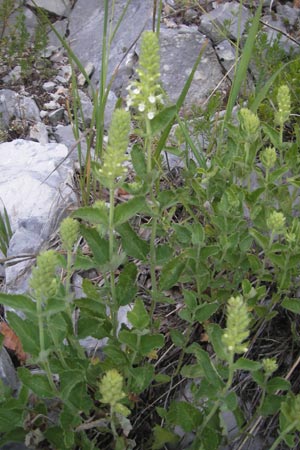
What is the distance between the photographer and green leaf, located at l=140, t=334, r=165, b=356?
1.60 meters

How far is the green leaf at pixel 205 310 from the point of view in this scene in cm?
171

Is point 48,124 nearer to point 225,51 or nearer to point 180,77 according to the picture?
point 180,77

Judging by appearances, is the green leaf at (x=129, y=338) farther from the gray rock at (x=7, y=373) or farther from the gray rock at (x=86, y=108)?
the gray rock at (x=86, y=108)

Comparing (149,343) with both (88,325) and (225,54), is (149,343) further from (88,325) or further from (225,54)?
(225,54)

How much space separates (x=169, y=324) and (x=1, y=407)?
0.71 m

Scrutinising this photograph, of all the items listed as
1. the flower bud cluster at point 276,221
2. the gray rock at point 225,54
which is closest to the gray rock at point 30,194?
the flower bud cluster at point 276,221

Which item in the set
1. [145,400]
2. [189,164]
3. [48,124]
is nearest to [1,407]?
[145,400]

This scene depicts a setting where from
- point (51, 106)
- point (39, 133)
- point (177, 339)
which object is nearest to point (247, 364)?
point (177, 339)

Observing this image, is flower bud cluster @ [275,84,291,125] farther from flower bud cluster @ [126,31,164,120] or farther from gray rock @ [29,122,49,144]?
gray rock @ [29,122,49,144]

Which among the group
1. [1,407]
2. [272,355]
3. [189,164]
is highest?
[189,164]

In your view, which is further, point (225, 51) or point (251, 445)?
point (225, 51)

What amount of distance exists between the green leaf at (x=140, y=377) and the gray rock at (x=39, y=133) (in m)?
2.70

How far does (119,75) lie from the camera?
4.80 m

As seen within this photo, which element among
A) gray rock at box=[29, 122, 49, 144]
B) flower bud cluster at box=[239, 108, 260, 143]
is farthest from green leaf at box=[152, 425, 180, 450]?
gray rock at box=[29, 122, 49, 144]
